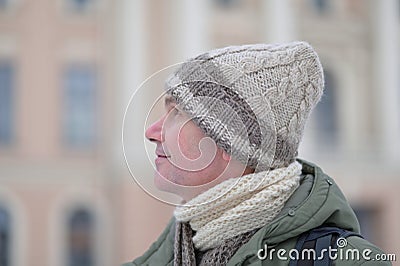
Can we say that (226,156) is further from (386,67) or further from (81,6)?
(386,67)

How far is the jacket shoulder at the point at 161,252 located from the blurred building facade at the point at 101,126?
1021 centimetres

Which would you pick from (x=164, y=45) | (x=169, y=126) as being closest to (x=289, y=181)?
(x=169, y=126)

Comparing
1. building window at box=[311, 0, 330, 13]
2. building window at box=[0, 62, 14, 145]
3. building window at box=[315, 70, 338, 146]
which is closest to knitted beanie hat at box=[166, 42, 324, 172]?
building window at box=[0, 62, 14, 145]

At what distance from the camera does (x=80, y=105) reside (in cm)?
1258

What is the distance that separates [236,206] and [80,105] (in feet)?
37.3

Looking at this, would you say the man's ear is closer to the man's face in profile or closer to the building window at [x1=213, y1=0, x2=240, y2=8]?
the man's face in profile

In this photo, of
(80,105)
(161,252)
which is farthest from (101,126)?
(161,252)

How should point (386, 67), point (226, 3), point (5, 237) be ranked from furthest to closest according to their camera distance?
point (386, 67) < point (226, 3) < point (5, 237)

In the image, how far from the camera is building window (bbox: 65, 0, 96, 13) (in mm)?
12773

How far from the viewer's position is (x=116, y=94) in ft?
40.8

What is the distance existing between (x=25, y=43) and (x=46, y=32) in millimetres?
375

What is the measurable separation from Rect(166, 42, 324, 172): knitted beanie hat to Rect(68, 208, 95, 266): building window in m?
11.2

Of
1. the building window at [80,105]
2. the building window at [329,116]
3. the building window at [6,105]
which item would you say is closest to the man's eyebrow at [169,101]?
the building window at [80,105]

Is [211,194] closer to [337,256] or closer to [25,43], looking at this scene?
[337,256]
